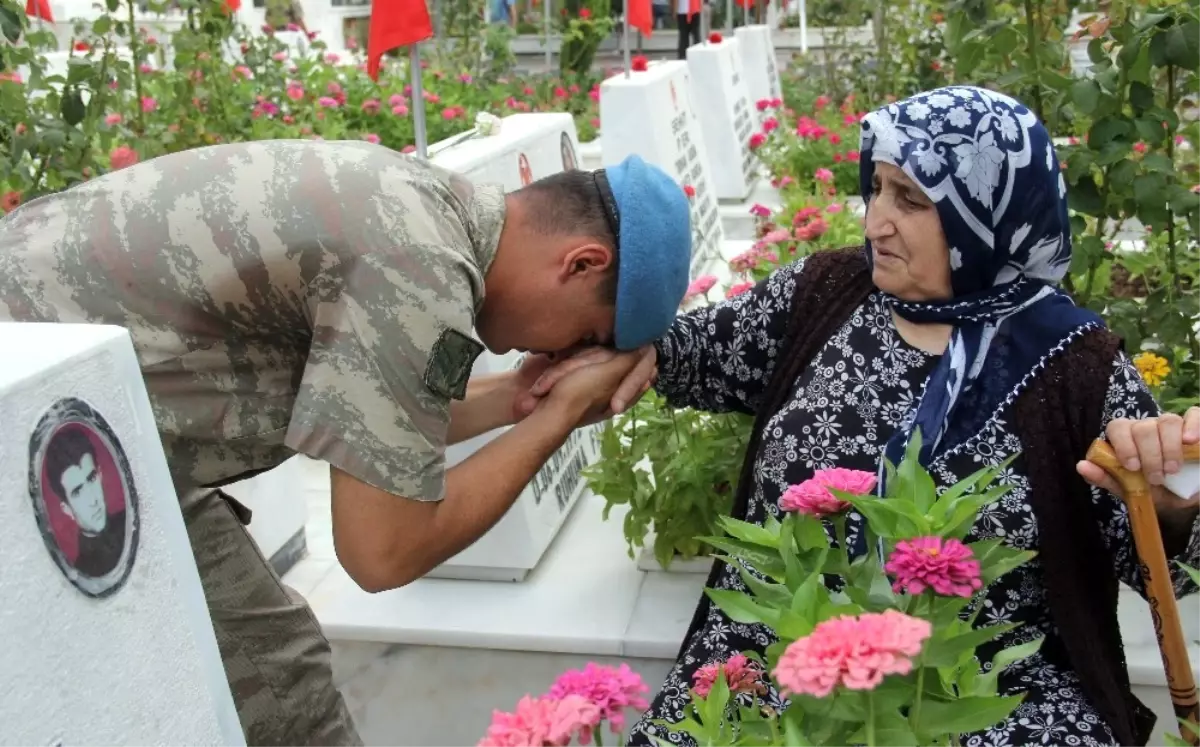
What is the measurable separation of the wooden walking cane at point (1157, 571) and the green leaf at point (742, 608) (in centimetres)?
70

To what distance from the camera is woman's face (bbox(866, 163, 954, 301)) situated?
183 centimetres

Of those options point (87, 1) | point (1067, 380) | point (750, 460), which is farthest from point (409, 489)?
point (87, 1)

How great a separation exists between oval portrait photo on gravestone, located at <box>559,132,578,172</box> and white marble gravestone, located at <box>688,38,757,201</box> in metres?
3.29

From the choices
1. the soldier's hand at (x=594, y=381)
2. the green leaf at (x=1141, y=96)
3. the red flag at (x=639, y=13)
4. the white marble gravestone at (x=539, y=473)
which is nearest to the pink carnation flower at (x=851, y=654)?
the soldier's hand at (x=594, y=381)

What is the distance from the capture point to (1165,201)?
246 centimetres

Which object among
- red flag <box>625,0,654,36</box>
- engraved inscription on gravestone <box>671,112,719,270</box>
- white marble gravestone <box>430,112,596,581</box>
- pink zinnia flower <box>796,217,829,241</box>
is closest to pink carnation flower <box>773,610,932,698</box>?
Answer: white marble gravestone <box>430,112,596,581</box>

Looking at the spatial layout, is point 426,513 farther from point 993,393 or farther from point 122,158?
point 122,158

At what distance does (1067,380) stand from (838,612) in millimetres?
986

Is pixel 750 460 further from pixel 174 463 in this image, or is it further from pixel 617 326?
pixel 174 463

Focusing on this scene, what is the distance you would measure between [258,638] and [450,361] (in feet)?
2.36

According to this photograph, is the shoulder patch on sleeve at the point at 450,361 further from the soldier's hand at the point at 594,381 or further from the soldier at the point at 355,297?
the soldier's hand at the point at 594,381

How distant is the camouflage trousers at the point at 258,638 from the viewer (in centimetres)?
187

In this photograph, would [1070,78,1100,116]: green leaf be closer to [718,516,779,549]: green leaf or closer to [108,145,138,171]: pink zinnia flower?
[718,516,779,549]: green leaf

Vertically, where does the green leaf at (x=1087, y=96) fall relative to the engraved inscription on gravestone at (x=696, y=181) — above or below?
above
